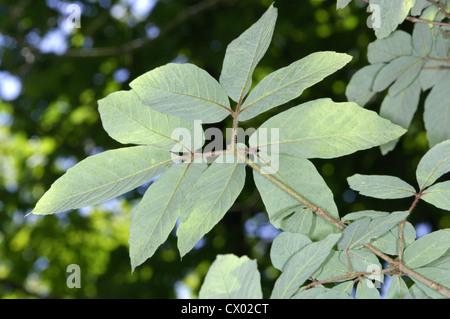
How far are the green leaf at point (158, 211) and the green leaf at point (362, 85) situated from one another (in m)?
0.52

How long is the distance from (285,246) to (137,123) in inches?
9.4

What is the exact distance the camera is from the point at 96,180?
0.57 metres

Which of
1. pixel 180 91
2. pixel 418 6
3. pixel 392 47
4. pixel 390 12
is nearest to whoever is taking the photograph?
pixel 180 91

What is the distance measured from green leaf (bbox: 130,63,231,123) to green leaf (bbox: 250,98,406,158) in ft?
0.24

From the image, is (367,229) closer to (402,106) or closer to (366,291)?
(366,291)

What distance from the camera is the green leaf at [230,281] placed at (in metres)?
0.44

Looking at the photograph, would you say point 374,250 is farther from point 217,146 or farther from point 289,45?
point 289,45

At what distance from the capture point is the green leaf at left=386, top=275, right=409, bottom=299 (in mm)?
565

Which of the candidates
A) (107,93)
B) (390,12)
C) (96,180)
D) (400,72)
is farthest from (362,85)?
(107,93)

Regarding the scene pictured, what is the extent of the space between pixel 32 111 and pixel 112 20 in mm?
992

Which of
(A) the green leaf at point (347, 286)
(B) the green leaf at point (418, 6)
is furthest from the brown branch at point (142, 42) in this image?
(A) the green leaf at point (347, 286)

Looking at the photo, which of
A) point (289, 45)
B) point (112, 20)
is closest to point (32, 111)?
point (112, 20)

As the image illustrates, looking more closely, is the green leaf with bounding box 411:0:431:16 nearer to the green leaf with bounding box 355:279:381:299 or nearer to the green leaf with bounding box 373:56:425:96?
the green leaf with bounding box 373:56:425:96

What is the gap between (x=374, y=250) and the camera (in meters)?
0.58
